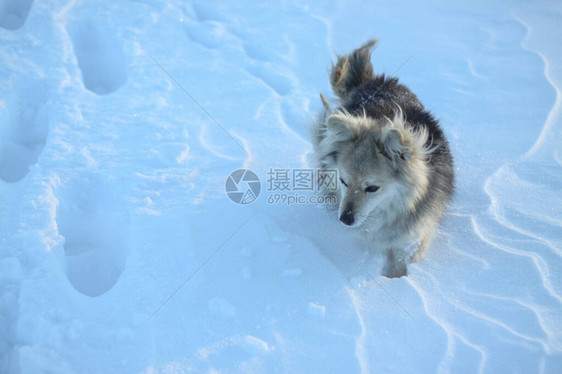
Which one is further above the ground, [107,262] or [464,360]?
[464,360]

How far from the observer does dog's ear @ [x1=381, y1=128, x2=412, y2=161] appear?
2162 millimetres

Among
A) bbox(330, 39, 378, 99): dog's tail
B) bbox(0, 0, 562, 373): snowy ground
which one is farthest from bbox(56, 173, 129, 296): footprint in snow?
bbox(330, 39, 378, 99): dog's tail

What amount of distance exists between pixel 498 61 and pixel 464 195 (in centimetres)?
202

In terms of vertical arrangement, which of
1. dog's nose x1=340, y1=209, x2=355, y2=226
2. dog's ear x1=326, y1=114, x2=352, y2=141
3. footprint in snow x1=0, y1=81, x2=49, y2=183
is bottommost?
footprint in snow x1=0, y1=81, x2=49, y2=183

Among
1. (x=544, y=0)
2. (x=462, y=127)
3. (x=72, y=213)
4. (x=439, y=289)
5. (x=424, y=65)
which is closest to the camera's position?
(x=439, y=289)

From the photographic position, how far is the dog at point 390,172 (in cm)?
234

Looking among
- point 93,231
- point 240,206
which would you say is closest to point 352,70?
point 240,206

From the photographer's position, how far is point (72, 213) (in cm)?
263

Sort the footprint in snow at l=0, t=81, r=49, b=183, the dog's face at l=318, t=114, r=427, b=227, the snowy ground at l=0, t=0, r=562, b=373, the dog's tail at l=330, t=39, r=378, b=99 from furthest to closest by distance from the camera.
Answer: the dog's tail at l=330, t=39, r=378, b=99
the footprint in snow at l=0, t=81, r=49, b=183
the dog's face at l=318, t=114, r=427, b=227
the snowy ground at l=0, t=0, r=562, b=373

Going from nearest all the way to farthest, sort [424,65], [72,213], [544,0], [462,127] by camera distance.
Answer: [72,213], [462,127], [424,65], [544,0]

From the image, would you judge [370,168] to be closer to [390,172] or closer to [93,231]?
[390,172]

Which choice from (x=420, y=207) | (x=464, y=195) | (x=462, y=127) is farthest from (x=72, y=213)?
(x=462, y=127)

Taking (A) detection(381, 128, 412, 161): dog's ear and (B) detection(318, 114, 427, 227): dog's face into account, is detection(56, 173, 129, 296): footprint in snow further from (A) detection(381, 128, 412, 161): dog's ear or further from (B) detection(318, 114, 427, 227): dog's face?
(A) detection(381, 128, 412, 161): dog's ear

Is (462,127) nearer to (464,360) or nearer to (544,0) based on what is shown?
(464,360)
